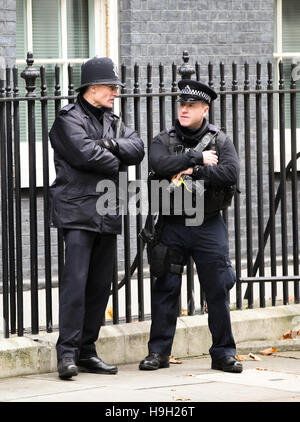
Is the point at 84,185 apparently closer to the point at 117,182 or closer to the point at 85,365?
the point at 117,182

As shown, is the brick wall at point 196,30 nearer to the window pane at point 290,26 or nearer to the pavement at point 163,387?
the window pane at point 290,26

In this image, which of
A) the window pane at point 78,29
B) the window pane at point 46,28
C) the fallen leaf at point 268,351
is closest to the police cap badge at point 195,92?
the fallen leaf at point 268,351

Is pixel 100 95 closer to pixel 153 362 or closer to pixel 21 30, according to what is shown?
pixel 153 362

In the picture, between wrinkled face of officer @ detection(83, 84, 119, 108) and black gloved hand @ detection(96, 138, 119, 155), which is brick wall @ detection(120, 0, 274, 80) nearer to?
wrinkled face of officer @ detection(83, 84, 119, 108)

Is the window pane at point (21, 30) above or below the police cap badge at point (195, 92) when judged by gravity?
above

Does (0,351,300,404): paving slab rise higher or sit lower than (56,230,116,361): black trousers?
lower

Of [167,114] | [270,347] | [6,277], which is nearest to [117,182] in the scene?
[6,277]

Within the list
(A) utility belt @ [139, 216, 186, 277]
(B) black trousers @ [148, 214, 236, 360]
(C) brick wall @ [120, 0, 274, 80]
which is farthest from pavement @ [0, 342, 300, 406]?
(C) brick wall @ [120, 0, 274, 80]

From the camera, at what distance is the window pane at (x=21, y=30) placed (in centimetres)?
1120

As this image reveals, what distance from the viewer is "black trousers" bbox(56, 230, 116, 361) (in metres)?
7.84

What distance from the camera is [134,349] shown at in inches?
339

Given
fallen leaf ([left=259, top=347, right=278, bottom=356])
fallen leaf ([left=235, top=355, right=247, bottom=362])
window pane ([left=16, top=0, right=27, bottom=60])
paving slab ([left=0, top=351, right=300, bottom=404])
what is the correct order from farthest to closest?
window pane ([left=16, top=0, right=27, bottom=60]) < fallen leaf ([left=259, top=347, right=278, bottom=356]) < fallen leaf ([left=235, top=355, right=247, bottom=362]) < paving slab ([left=0, top=351, right=300, bottom=404])

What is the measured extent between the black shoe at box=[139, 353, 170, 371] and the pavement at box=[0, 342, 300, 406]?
4cm

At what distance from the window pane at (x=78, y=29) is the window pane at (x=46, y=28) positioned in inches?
5.5
